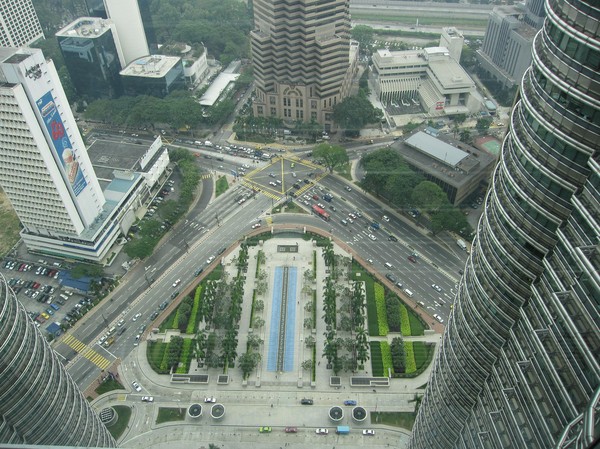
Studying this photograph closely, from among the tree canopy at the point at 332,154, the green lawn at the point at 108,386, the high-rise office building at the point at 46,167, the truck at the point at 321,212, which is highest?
the high-rise office building at the point at 46,167

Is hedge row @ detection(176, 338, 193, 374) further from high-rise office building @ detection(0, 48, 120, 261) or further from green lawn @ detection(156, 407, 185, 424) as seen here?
high-rise office building @ detection(0, 48, 120, 261)

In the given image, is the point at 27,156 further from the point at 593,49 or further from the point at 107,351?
the point at 593,49

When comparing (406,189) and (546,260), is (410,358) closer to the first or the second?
(406,189)

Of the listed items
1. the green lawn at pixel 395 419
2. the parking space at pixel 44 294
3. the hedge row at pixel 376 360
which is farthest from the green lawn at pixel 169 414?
the hedge row at pixel 376 360

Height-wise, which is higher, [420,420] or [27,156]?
[27,156]

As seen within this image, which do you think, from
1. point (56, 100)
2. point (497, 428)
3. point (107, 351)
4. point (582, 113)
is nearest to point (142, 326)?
point (107, 351)

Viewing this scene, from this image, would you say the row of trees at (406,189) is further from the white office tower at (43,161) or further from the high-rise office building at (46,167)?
the white office tower at (43,161)

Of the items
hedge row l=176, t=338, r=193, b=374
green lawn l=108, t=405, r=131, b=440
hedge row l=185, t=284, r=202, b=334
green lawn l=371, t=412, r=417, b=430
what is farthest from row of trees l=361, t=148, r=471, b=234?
green lawn l=108, t=405, r=131, b=440
